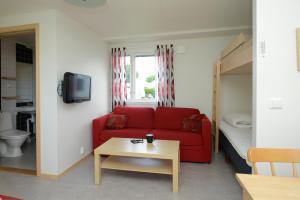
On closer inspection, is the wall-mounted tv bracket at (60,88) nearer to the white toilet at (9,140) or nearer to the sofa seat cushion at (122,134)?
the sofa seat cushion at (122,134)

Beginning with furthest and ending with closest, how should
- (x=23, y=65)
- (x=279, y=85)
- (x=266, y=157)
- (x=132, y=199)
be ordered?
(x=23, y=65) < (x=132, y=199) < (x=279, y=85) < (x=266, y=157)

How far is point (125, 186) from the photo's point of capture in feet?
7.32

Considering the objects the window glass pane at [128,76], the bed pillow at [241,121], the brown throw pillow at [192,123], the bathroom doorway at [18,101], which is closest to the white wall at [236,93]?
the bed pillow at [241,121]

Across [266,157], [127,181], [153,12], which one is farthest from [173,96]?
[266,157]

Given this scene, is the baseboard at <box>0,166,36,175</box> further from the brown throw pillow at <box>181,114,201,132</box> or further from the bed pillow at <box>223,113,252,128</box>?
the bed pillow at <box>223,113,252,128</box>

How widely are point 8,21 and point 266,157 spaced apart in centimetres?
340

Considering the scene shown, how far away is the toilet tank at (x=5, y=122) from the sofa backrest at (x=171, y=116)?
282 cm

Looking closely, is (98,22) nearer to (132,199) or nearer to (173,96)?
(173,96)

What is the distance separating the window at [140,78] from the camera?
13.1ft

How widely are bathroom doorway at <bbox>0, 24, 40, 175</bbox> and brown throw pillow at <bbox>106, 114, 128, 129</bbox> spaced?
122 cm

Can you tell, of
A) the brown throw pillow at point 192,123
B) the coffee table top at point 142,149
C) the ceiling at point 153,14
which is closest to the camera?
the coffee table top at point 142,149

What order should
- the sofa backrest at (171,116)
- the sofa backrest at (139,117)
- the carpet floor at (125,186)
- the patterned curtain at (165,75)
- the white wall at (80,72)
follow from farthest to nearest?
the patterned curtain at (165,75)
the sofa backrest at (139,117)
the sofa backrest at (171,116)
the white wall at (80,72)
the carpet floor at (125,186)

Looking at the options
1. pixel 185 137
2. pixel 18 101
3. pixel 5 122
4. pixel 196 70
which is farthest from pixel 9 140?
pixel 196 70

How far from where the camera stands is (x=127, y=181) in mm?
2355
